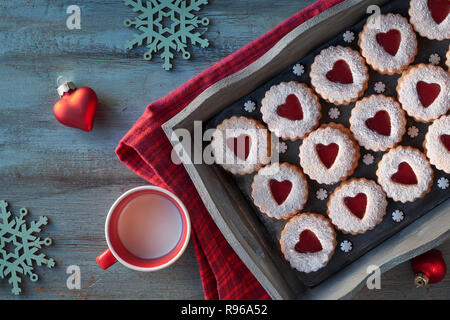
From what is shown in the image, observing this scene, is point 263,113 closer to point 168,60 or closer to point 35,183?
point 168,60

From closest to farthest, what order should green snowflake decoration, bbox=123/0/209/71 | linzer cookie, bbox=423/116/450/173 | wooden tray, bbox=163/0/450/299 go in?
wooden tray, bbox=163/0/450/299 → linzer cookie, bbox=423/116/450/173 → green snowflake decoration, bbox=123/0/209/71

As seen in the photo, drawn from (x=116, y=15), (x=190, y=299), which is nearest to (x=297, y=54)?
(x=116, y=15)

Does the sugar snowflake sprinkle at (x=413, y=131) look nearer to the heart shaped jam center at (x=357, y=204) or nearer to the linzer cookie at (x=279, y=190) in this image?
the heart shaped jam center at (x=357, y=204)

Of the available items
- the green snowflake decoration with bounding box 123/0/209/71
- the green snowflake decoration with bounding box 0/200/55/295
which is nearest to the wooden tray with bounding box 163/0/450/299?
the green snowflake decoration with bounding box 123/0/209/71

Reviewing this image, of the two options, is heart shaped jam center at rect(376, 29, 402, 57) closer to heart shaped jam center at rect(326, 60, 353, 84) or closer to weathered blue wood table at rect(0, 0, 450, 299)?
heart shaped jam center at rect(326, 60, 353, 84)

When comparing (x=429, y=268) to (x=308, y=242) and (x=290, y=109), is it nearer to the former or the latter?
(x=308, y=242)

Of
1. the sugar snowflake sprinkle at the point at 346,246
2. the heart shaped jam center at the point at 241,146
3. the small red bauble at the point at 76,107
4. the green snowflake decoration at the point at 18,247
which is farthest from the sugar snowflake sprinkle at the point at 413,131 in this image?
the green snowflake decoration at the point at 18,247
